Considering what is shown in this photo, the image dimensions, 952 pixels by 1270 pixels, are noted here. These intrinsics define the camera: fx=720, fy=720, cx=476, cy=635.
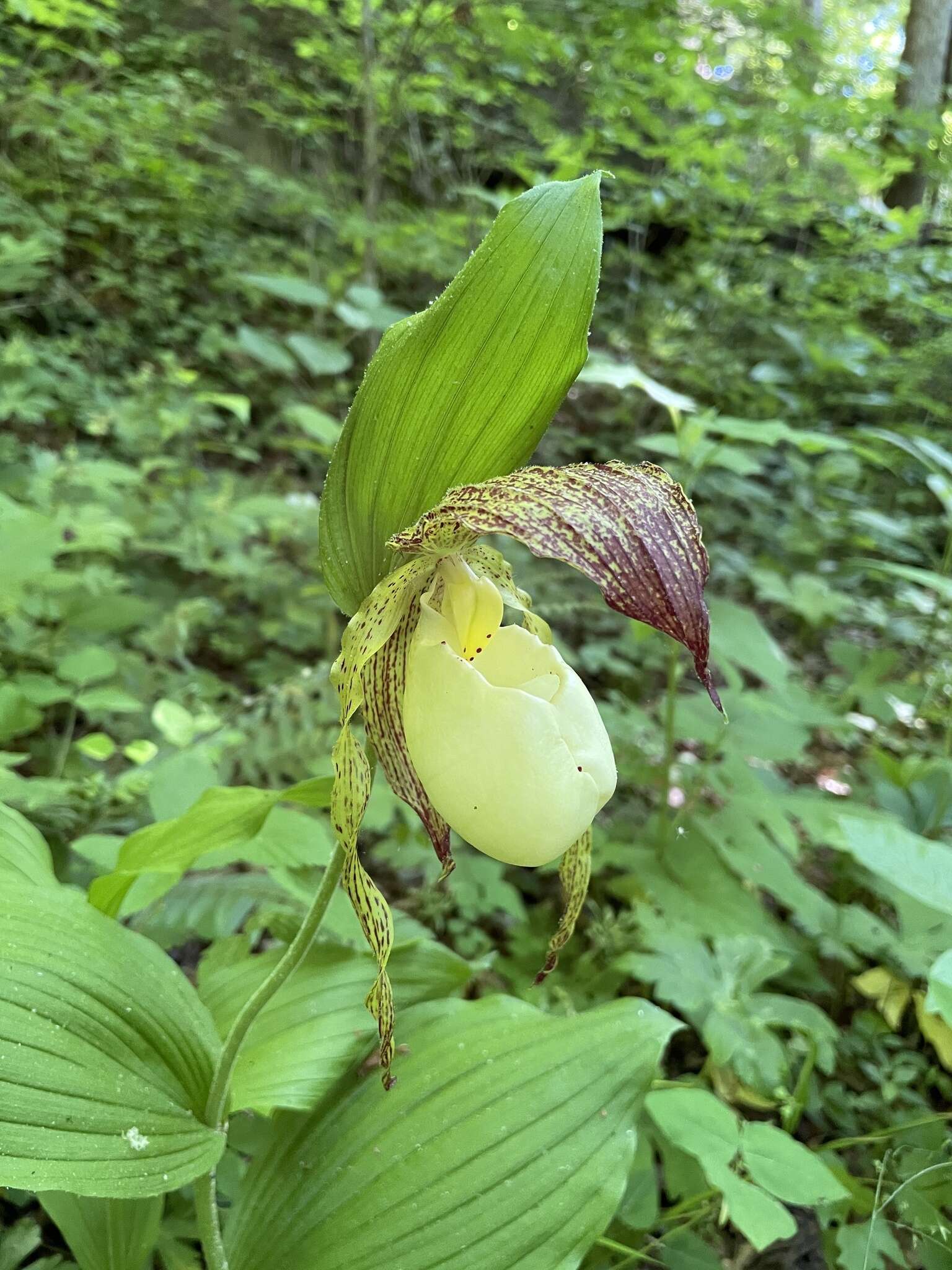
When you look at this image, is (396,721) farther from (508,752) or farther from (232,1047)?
(232,1047)

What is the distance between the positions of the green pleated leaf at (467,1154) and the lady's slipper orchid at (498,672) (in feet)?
0.45

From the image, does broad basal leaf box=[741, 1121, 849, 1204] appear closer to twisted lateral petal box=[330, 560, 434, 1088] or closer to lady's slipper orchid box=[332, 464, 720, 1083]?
lady's slipper orchid box=[332, 464, 720, 1083]

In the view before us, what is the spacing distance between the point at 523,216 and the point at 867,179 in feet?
11.0

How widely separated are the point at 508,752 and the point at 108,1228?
2.48ft

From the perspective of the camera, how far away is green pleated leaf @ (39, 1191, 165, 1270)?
82 cm

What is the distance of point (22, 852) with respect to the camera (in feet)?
2.86

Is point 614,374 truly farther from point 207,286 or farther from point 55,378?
point 207,286

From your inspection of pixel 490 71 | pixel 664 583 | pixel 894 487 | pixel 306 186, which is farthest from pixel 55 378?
pixel 894 487

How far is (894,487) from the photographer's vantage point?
13.6ft

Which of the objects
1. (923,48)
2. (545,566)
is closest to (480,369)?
(545,566)

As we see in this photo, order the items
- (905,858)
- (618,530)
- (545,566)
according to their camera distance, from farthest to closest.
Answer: (545,566)
(905,858)
(618,530)

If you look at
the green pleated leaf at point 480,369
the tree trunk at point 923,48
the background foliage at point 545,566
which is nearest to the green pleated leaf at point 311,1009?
the background foliage at point 545,566

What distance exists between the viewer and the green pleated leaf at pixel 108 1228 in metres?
0.82

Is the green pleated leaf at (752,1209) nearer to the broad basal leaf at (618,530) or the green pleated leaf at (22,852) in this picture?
the broad basal leaf at (618,530)
